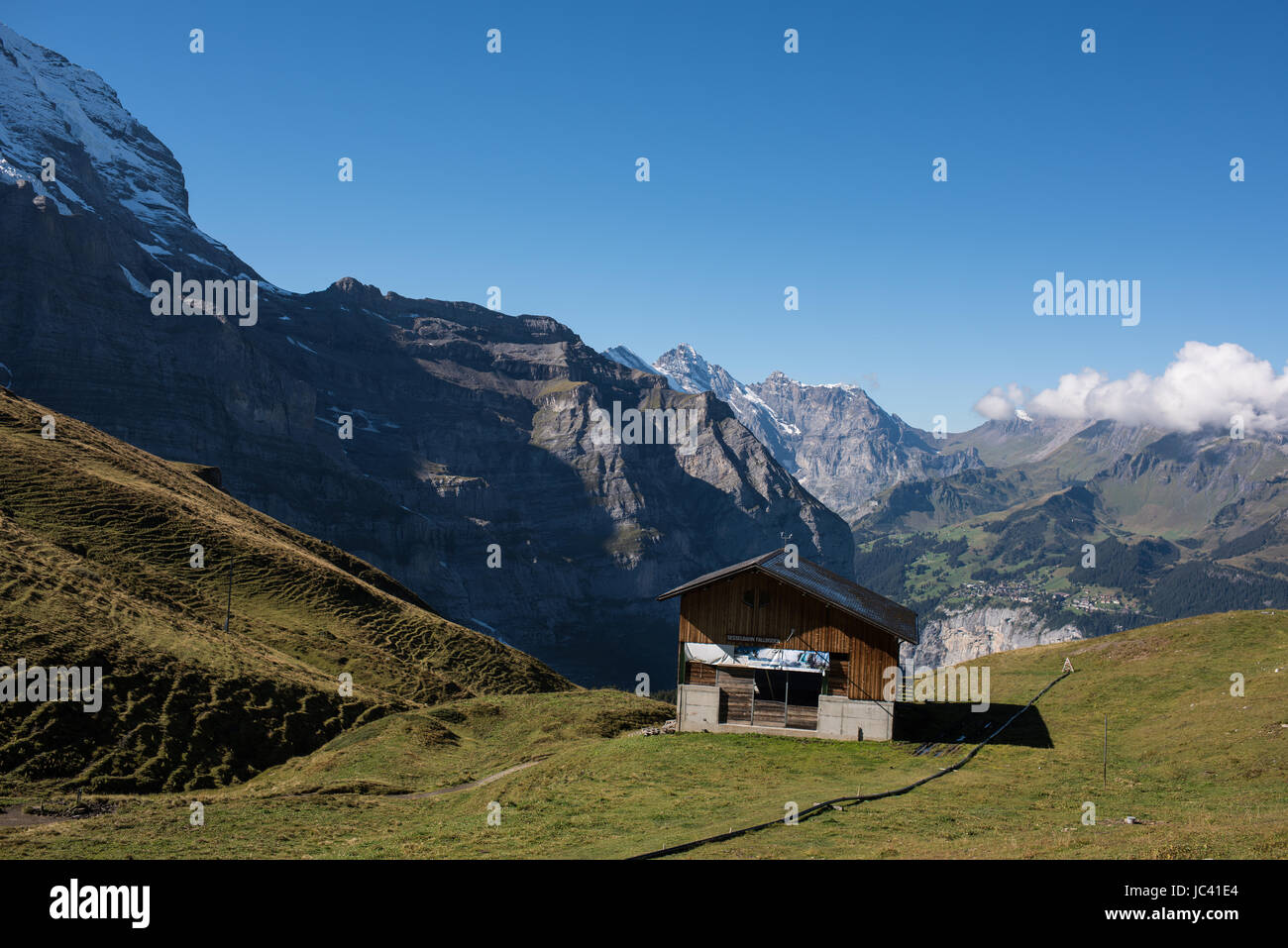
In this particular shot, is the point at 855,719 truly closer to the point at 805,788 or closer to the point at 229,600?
the point at 805,788

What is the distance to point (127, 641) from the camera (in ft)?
169

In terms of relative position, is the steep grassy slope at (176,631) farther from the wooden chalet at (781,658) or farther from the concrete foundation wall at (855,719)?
the concrete foundation wall at (855,719)

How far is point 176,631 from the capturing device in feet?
188

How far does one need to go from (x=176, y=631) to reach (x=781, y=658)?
134 feet

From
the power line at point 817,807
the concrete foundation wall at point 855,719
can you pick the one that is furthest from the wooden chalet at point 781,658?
the power line at point 817,807

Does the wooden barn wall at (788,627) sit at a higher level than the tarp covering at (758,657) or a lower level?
higher

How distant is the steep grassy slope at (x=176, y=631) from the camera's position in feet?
142

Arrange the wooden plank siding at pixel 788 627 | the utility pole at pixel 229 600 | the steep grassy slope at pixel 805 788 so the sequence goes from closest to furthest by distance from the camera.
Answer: the steep grassy slope at pixel 805 788 → the wooden plank siding at pixel 788 627 → the utility pole at pixel 229 600

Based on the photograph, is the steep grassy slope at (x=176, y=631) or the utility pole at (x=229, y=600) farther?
the utility pole at (x=229, y=600)

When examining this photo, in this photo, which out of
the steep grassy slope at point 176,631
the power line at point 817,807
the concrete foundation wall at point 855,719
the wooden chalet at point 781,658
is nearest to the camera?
the power line at point 817,807

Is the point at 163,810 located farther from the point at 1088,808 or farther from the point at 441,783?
the point at 1088,808

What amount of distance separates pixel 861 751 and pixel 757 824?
62.2ft
